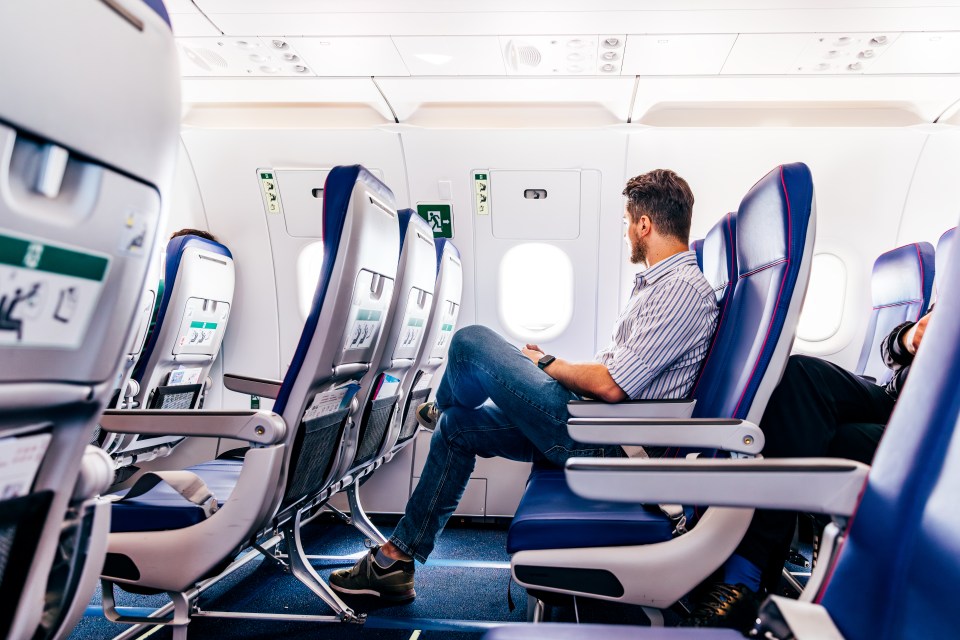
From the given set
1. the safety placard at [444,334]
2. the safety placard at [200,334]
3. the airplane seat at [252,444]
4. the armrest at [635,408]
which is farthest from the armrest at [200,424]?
the safety placard at [200,334]

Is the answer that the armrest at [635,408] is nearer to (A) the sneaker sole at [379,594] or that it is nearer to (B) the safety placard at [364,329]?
(B) the safety placard at [364,329]

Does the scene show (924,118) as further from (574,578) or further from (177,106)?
(177,106)

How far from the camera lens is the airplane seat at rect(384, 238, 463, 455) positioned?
10.9 ft

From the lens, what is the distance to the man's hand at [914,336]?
161cm

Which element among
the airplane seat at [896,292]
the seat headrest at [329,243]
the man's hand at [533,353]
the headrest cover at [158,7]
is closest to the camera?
the headrest cover at [158,7]

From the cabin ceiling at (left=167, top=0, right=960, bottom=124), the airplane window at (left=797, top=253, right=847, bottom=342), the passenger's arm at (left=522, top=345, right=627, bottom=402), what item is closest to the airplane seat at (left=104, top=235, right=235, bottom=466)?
the cabin ceiling at (left=167, top=0, right=960, bottom=124)

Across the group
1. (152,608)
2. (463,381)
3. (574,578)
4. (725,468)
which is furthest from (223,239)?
(725,468)

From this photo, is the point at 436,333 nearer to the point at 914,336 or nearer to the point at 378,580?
the point at 378,580

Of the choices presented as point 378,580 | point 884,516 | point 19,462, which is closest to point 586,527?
point 884,516

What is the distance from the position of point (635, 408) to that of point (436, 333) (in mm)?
1622

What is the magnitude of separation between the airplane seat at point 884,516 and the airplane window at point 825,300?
14.6ft

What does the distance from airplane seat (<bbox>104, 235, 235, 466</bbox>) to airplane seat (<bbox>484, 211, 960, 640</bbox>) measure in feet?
12.2

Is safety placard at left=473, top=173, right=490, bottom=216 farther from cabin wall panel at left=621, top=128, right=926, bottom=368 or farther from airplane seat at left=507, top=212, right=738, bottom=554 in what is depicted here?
airplane seat at left=507, top=212, right=738, bottom=554

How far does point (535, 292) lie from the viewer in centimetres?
509
